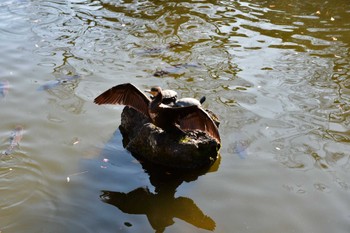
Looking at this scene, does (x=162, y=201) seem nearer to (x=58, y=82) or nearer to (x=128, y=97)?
(x=128, y=97)

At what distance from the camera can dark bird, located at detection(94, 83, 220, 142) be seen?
4.63 m

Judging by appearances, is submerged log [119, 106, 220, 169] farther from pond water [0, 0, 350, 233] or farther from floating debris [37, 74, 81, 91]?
floating debris [37, 74, 81, 91]

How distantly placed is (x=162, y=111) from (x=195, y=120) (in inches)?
15.4

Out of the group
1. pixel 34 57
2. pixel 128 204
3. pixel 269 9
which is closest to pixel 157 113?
pixel 128 204

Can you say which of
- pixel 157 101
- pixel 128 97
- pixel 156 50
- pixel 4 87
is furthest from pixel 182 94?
pixel 4 87

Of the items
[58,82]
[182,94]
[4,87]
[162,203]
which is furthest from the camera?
[58,82]

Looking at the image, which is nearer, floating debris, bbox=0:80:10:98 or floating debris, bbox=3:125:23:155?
floating debris, bbox=3:125:23:155

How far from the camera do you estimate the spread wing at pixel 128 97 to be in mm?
5051

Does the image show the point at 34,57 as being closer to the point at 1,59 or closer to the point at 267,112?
the point at 1,59

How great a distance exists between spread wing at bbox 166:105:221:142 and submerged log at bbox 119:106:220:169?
0.91 feet

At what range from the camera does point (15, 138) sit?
557 cm

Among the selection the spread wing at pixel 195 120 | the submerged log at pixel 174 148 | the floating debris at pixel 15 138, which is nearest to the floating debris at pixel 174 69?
the submerged log at pixel 174 148

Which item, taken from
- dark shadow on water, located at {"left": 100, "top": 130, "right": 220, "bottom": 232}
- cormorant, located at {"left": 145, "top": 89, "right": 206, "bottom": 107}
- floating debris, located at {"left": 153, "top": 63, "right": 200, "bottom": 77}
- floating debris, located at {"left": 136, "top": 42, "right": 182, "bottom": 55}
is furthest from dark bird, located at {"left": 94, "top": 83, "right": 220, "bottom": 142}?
floating debris, located at {"left": 136, "top": 42, "right": 182, "bottom": 55}

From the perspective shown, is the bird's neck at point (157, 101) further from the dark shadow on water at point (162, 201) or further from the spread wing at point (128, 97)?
the dark shadow on water at point (162, 201)
